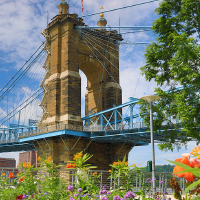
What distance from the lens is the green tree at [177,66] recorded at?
11234 millimetres

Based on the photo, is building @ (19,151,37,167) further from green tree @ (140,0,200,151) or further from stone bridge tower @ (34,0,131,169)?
green tree @ (140,0,200,151)

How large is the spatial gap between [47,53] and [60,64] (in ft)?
8.13

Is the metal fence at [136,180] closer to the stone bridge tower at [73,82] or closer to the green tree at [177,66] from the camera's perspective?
the green tree at [177,66]

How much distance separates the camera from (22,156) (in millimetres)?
130875

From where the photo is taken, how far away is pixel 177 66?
11.6 metres

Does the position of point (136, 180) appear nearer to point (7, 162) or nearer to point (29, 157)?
point (29, 157)

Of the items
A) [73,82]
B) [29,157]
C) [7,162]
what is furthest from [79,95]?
[7,162]

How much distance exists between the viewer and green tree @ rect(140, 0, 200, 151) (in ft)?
36.9

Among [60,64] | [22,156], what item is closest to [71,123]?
[60,64]

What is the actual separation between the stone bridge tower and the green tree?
12.4 m

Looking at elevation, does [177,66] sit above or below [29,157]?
above

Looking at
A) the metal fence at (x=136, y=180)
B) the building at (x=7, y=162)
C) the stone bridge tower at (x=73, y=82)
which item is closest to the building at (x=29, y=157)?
the building at (x=7, y=162)

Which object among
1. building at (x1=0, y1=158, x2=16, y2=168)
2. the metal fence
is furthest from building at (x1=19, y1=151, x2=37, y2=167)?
the metal fence

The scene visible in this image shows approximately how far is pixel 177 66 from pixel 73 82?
587 inches
